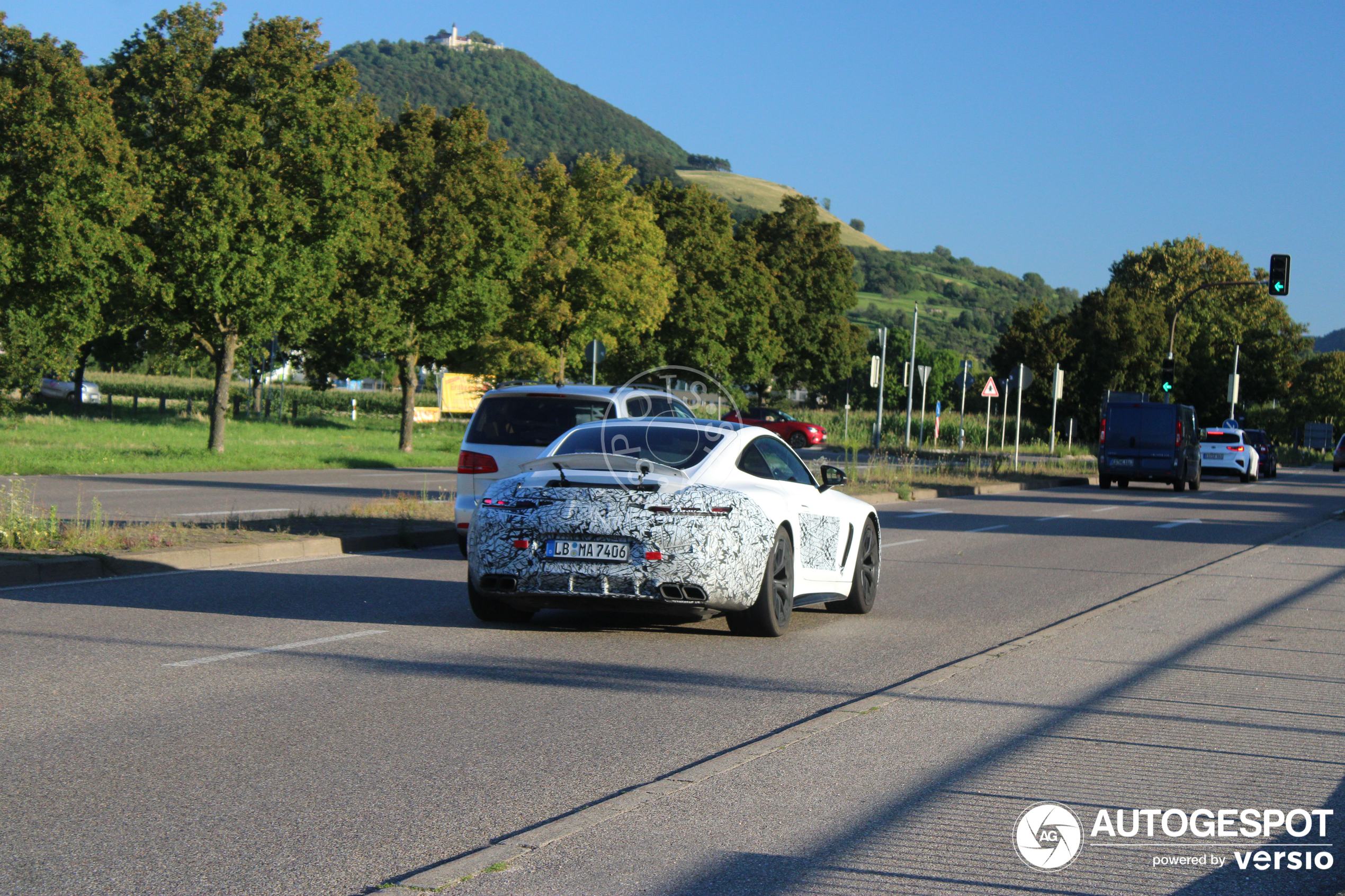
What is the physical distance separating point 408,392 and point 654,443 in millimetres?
29956

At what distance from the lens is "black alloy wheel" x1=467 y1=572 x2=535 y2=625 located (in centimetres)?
995

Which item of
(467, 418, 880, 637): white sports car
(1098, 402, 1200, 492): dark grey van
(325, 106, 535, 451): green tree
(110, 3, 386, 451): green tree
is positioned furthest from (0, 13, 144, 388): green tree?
(1098, 402, 1200, 492): dark grey van

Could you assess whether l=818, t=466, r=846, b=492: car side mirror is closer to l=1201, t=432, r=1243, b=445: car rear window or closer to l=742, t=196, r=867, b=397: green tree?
l=1201, t=432, r=1243, b=445: car rear window

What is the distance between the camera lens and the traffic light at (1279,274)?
122 ft

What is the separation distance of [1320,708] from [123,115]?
29.5 metres

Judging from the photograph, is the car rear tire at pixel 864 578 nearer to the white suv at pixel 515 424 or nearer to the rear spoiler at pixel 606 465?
the rear spoiler at pixel 606 465

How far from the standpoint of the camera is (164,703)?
22.9ft

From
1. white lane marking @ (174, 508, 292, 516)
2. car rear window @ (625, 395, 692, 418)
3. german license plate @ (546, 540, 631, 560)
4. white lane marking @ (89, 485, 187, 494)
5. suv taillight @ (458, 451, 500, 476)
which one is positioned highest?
car rear window @ (625, 395, 692, 418)

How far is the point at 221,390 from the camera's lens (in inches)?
1236

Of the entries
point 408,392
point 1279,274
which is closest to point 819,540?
point 408,392

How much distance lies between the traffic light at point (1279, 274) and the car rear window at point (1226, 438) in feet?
28.5

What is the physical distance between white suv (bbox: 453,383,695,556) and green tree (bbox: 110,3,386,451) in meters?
16.9

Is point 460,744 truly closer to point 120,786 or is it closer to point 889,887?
point 120,786

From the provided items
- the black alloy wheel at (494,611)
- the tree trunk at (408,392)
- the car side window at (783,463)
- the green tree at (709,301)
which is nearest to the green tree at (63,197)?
the tree trunk at (408,392)
